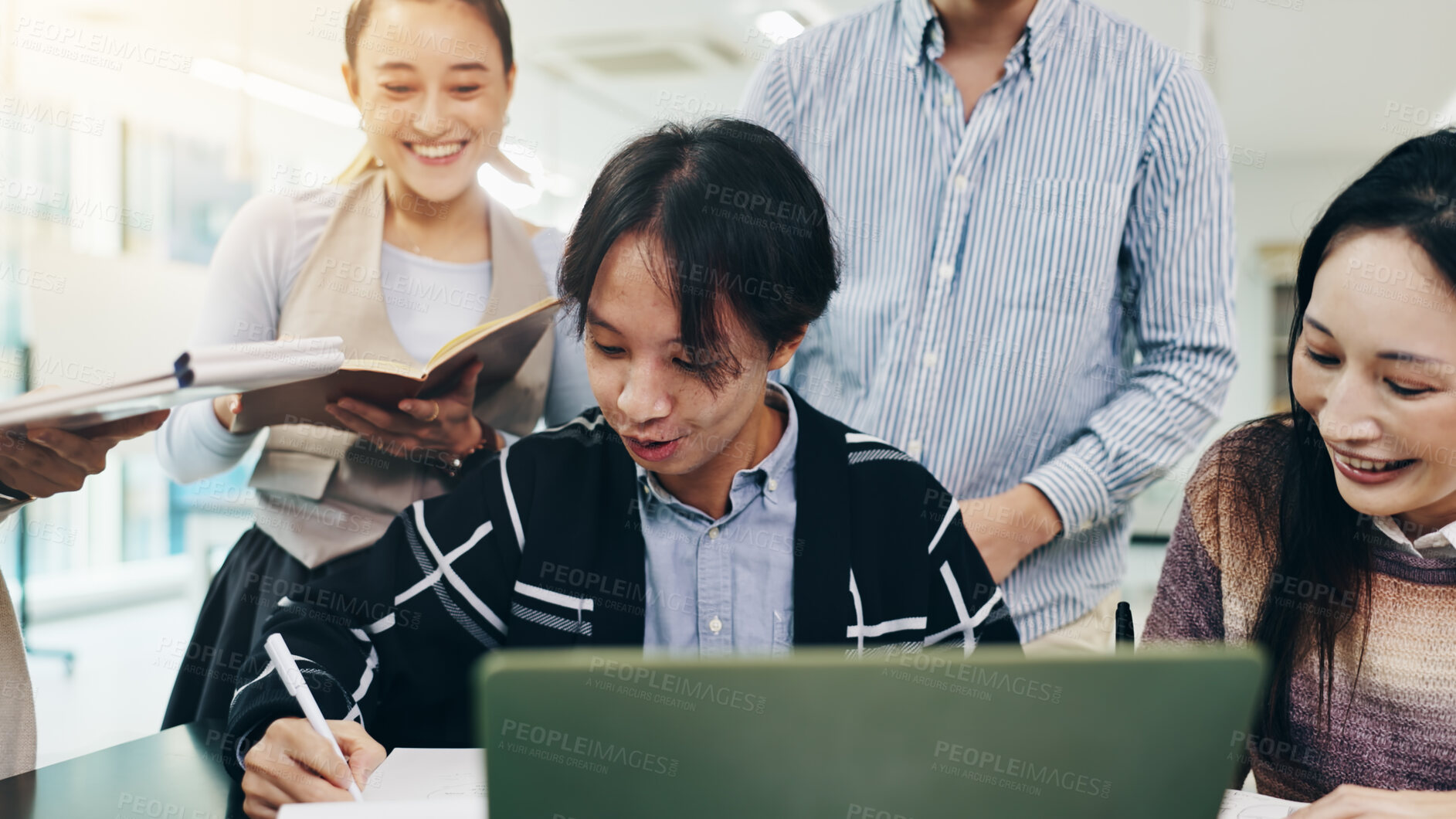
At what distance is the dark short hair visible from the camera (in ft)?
3.45

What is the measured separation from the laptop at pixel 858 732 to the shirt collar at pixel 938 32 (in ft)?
4.30

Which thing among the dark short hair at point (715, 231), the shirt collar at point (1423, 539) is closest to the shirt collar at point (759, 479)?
the dark short hair at point (715, 231)

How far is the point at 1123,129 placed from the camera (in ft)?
5.10

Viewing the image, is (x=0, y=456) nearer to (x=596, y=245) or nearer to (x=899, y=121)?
(x=596, y=245)

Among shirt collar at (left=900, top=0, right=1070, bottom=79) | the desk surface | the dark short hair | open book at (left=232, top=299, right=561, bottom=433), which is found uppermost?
shirt collar at (left=900, top=0, right=1070, bottom=79)

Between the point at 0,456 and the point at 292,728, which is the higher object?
the point at 0,456

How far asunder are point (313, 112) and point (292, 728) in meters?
5.54

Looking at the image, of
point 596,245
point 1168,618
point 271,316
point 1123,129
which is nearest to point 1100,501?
point 1168,618

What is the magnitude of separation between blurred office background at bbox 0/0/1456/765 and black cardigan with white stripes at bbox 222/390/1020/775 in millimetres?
2087

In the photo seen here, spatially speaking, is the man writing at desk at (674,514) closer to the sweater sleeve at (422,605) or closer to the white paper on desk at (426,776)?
the sweater sleeve at (422,605)

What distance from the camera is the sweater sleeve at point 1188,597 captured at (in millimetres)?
1253

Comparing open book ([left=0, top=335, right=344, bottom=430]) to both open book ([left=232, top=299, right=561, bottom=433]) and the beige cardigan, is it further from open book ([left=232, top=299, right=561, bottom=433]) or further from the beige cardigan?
the beige cardigan

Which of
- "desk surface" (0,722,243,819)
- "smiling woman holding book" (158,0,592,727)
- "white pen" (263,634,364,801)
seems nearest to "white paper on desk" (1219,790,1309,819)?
"white pen" (263,634,364,801)

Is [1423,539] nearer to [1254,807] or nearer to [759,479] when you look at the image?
[1254,807]
